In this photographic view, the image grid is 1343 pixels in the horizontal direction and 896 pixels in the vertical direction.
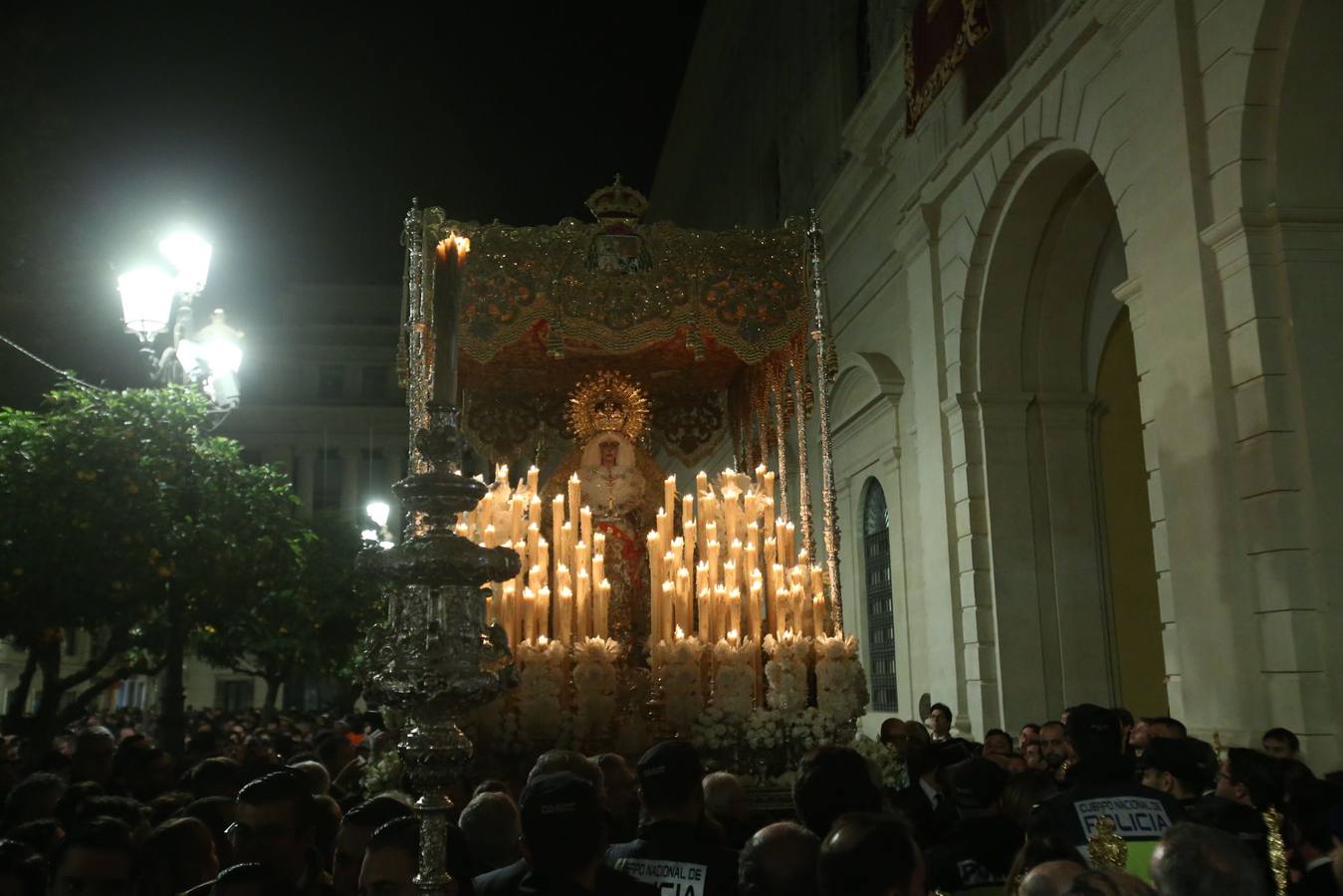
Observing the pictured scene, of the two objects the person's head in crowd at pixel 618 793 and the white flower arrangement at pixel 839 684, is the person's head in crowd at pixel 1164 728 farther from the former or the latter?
the person's head in crowd at pixel 618 793

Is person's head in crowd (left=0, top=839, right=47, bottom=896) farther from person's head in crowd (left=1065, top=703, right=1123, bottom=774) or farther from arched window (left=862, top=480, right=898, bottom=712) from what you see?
arched window (left=862, top=480, right=898, bottom=712)

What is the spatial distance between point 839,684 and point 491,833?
3.90 meters

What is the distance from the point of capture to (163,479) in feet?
47.6

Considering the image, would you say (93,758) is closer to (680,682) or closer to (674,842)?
(680,682)

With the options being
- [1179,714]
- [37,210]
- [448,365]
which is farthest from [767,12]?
[448,365]

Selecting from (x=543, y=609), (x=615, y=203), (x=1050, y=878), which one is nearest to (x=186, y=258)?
(x=615, y=203)

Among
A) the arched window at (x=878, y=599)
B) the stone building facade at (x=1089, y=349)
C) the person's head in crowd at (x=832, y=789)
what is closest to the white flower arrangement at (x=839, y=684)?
the stone building facade at (x=1089, y=349)

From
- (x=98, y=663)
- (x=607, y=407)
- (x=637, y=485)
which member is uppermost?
(x=607, y=407)

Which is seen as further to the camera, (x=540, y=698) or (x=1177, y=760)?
(x=540, y=698)

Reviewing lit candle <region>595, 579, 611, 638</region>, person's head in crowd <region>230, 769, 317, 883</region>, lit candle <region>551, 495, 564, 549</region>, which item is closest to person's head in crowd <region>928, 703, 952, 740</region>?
lit candle <region>595, 579, 611, 638</region>

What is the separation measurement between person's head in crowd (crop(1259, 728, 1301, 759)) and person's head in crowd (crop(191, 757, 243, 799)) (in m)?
5.38

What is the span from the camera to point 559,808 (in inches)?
130

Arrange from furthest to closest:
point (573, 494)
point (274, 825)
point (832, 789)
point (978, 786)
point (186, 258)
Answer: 1. point (186, 258)
2. point (573, 494)
3. point (978, 786)
4. point (274, 825)
5. point (832, 789)

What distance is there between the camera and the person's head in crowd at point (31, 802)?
19.7 feet
